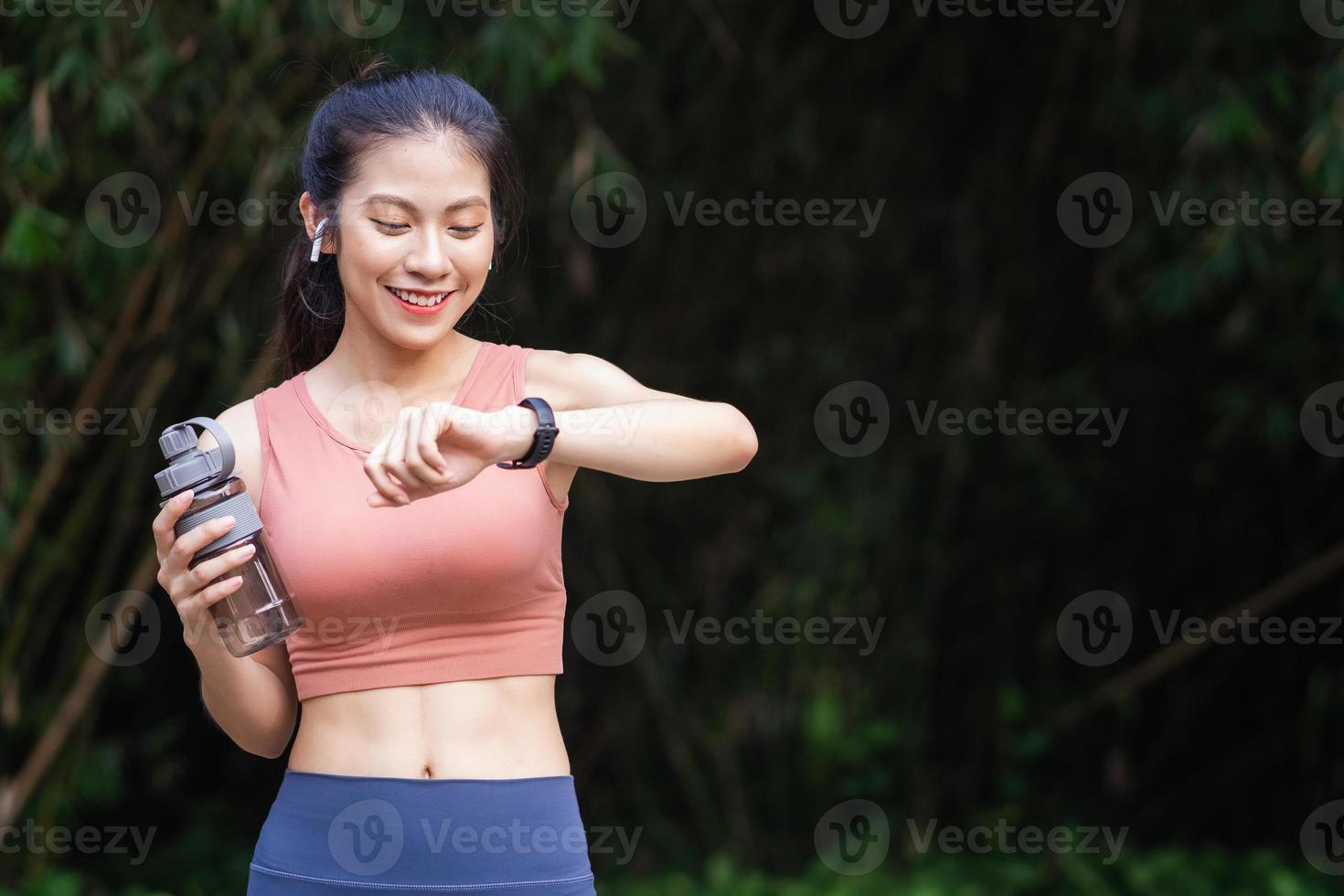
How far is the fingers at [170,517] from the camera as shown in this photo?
132 centimetres

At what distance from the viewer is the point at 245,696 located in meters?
1.46

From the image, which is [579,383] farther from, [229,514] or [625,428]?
[229,514]

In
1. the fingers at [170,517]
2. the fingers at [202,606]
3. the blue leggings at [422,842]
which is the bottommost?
the blue leggings at [422,842]

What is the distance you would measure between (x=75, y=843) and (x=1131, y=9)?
350 cm

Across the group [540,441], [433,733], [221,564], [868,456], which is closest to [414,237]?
[540,441]

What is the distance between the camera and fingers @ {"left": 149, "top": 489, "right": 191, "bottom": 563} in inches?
51.9

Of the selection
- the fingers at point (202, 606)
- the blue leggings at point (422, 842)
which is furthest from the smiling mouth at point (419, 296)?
the blue leggings at point (422, 842)

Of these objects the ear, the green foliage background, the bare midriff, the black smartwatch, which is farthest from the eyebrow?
the green foliage background

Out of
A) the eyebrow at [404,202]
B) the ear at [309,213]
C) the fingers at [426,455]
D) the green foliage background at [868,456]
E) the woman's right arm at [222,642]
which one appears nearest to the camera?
the fingers at [426,455]

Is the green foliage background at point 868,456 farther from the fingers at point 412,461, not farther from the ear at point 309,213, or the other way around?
the fingers at point 412,461

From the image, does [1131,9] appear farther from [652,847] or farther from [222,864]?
[222,864]

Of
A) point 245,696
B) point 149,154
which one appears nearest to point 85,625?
point 149,154

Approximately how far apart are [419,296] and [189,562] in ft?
1.10

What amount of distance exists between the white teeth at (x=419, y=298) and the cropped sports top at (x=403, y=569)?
0.40 feet
